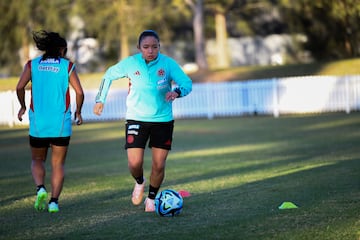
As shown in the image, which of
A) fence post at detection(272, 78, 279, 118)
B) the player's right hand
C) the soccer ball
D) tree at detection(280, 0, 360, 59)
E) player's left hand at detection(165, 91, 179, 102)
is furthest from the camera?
tree at detection(280, 0, 360, 59)

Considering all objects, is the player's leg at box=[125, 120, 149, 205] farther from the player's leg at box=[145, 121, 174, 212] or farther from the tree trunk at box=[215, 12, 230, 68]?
the tree trunk at box=[215, 12, 230, 68]

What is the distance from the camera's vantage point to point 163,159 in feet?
29.7

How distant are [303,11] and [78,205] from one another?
3585 centimetres

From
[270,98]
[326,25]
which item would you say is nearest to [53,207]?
[270,98]

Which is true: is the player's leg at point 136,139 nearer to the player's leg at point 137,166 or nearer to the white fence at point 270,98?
the player's leg at point 137,166

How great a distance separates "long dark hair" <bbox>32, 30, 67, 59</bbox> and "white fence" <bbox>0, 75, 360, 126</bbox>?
22.7 meters

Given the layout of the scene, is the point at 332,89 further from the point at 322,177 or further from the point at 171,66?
the point at 171,66

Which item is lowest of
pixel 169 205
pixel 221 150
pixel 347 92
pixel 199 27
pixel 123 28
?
pixel 221 150

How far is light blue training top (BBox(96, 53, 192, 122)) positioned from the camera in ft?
29.3

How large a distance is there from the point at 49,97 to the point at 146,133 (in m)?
1.13

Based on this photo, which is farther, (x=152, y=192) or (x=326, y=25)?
(x=326, y=25)

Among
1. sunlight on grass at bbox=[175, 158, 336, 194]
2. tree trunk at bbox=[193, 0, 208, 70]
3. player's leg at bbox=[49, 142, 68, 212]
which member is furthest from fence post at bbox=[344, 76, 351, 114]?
player's leg at bbox=[49, 142, 68, 212]

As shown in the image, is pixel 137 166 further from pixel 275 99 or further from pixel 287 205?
pixel 275 99

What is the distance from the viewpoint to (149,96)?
8938 millimetres
